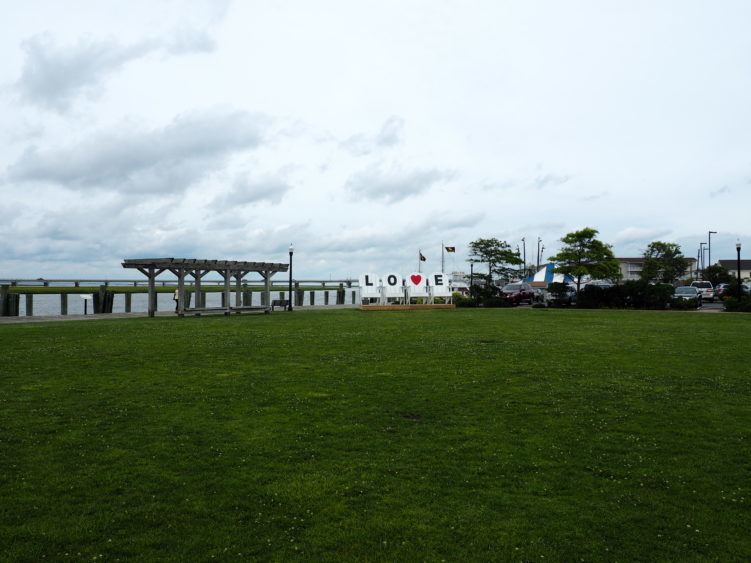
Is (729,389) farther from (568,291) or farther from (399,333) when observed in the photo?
(568,291)

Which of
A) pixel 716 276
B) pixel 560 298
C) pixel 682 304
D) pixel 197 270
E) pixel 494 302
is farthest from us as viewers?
pixel 716 276

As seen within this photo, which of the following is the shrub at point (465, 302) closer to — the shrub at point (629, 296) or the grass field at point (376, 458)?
the shrub at point (629, 296)

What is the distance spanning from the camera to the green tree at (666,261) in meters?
81.3

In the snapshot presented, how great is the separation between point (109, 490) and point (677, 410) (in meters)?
7.67

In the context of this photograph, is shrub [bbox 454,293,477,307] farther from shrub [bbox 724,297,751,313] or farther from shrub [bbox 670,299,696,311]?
shrub [bbox 724,297,751,313]

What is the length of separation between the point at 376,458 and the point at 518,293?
120ft

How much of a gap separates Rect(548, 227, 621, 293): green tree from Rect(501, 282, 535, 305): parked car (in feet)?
10.4

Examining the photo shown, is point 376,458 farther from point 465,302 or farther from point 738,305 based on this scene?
point 465,302

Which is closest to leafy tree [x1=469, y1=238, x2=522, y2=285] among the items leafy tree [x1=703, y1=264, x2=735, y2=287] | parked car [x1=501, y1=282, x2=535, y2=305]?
parked car [x1=501, y1=282, x2=535, y2=305]

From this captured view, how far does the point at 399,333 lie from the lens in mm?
18953

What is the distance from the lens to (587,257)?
3941 cm

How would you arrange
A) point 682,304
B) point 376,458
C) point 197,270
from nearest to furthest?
point 376,458 → point 197,270 → point 682,304

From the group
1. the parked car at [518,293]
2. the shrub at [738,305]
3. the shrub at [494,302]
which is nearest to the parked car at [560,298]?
the shrub at [494,302]

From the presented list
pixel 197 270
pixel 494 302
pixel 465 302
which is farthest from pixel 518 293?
pixel 197 270
